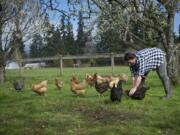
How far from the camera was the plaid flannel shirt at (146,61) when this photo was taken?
1309cm

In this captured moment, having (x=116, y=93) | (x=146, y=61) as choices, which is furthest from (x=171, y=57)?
(x=116, y=93)

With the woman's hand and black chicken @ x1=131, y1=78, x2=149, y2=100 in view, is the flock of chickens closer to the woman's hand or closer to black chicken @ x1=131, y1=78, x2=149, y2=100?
black chicken @ x1=131, y1=78, x2=149, y2=100

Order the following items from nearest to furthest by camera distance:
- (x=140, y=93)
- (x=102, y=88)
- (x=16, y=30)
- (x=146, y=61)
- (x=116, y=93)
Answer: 1. (x=116, y=93)
2. (x=146, y=61)
3. (x=140, y=93)
4. (x=102, y=88)
5. (x=16, y=30)

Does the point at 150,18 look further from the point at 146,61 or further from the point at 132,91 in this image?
the point at 132,91

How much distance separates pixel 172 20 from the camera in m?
19.2

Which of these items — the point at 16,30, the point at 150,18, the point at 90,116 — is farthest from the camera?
the point at 16,30

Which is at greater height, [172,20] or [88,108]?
[172,20]

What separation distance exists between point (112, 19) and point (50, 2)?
585 cm

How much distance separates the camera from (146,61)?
13.3m

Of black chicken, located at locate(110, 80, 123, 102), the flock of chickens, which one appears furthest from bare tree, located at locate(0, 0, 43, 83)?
black chicken, located at locate(110, 80, 123, 102)

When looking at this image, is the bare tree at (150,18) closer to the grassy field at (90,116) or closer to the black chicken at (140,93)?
the grassy field at (90,116)

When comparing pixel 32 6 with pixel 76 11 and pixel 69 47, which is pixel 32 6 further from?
pixel 69 47

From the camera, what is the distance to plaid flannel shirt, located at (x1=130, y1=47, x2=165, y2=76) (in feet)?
42.9

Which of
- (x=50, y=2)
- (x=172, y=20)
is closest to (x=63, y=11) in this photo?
(x=50, y=2)
